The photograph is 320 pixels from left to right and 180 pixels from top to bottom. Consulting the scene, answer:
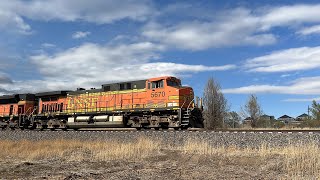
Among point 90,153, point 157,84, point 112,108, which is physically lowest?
point 90,153

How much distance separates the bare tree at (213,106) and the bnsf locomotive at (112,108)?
667 inches

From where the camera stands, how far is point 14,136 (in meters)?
20.2

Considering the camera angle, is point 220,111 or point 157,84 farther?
point 220,111

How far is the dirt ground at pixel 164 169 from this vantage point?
6848 mm

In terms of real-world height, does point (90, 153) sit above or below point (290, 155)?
below

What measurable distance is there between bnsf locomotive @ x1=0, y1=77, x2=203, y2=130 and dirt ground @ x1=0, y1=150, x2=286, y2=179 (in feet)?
31.7

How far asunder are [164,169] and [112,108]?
627 inches

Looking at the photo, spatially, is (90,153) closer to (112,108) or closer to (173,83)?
(173,83)

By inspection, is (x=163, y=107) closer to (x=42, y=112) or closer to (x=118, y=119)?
(x=118, y=119)

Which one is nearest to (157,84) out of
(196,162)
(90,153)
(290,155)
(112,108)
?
(112,108)

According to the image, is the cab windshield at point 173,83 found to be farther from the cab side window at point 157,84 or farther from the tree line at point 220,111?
the tree line at point 220,111

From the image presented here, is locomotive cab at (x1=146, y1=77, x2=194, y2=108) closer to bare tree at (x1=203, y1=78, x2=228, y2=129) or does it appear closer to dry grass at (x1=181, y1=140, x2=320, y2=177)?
dry grass at (x1=181, y1=140, x2=320, y2=177)

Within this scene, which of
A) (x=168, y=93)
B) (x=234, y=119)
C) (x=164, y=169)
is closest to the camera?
(x=164, y=169)

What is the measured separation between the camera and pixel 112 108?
23.2 m
